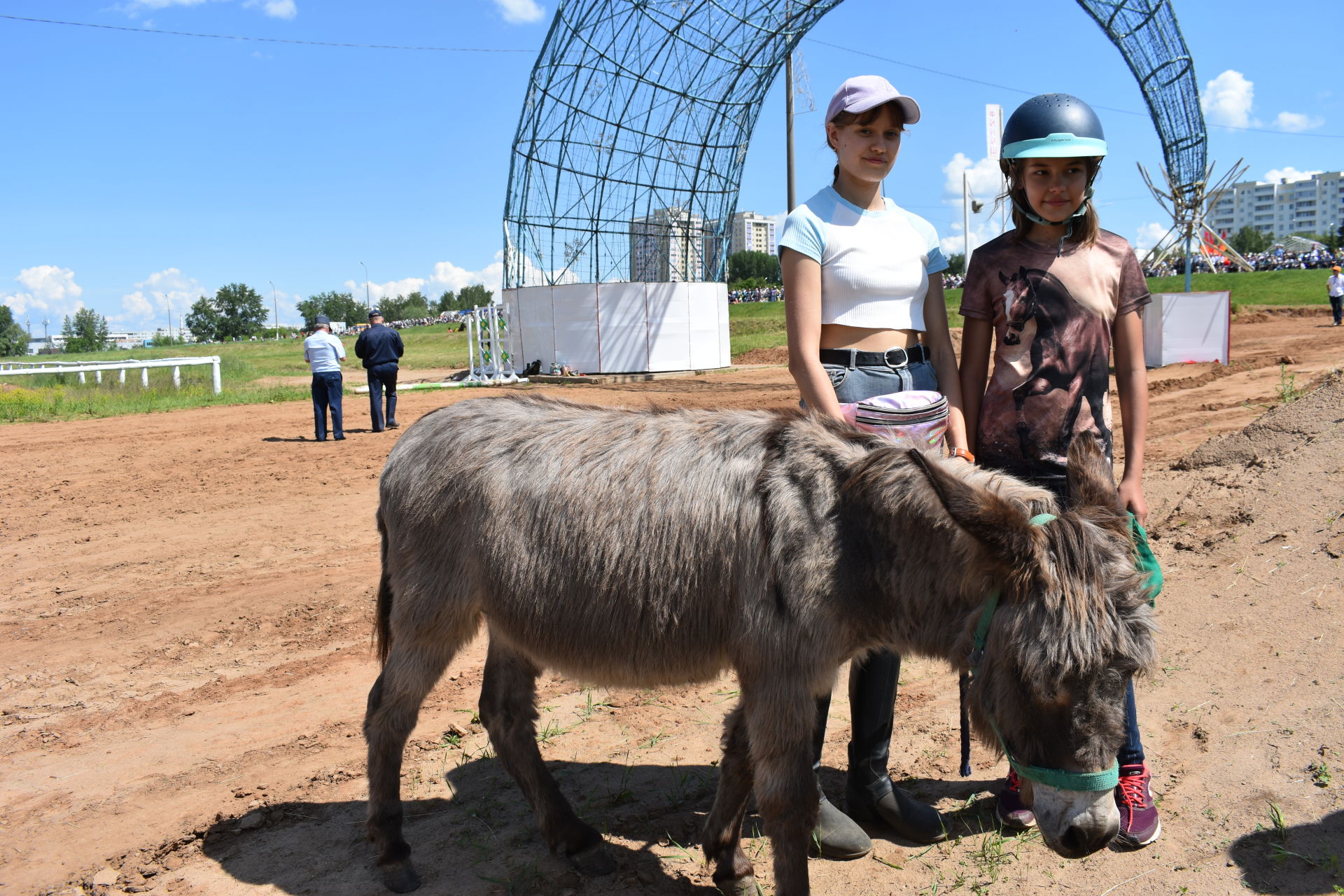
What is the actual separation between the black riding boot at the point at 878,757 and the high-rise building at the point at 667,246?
2238 centimetres

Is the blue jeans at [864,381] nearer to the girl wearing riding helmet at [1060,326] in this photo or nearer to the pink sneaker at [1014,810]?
the girl wearing riding helmet at [1060,326]

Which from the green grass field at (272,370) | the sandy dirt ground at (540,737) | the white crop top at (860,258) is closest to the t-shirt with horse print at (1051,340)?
the white crop top at (860,258)

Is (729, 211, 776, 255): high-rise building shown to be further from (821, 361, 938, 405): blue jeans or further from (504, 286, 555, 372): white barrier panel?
(821, 361, 938, 405): blue jeans

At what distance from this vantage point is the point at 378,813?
3.16 meters

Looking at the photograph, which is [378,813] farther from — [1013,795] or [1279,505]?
[1279,505]

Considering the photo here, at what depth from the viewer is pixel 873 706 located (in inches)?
127

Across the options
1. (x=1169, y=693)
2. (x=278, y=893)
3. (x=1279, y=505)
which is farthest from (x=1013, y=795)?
(x=1279, y=505)

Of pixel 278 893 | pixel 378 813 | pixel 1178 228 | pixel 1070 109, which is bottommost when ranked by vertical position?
pixel 278 893

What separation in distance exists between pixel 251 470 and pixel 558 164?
48.8ft

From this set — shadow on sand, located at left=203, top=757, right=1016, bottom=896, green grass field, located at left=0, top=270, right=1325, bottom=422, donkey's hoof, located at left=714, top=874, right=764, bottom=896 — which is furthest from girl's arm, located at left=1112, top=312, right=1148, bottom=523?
green grass field, located at left=0, top=270, right=1325, bottom=422

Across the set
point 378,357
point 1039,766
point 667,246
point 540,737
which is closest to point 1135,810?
point 1039,766

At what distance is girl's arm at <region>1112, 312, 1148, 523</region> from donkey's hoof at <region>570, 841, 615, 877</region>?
7.65 ft

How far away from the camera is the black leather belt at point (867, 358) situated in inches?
120

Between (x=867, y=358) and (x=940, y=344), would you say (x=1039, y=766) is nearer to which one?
(x=867, y=358)
